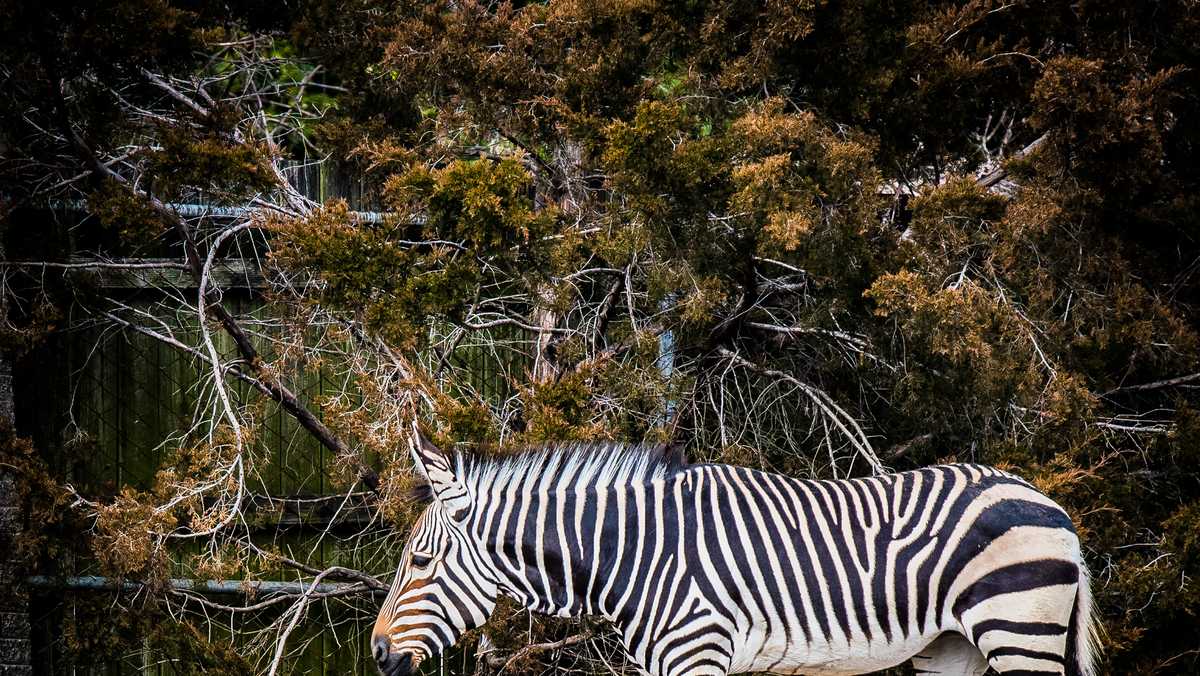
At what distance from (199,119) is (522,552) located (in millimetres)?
2956

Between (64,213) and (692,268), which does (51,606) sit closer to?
(64,213)

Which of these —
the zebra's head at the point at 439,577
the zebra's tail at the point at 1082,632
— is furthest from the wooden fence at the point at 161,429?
the zebra's tail at the point at 1082,632

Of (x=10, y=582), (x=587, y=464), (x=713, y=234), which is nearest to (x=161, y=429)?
(x=10, y=582)

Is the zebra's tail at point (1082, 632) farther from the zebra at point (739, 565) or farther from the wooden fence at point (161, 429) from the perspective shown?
the wooden fence at point (161, 429)

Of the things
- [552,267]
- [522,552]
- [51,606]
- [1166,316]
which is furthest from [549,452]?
[51,606]

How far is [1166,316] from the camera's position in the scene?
585 cm

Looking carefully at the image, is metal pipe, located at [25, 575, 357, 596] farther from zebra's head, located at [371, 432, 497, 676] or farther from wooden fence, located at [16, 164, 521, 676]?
zebra's head, located at [371, 432, 497, 676]

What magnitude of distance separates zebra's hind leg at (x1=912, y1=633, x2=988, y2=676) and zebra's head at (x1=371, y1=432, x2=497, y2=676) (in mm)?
1853

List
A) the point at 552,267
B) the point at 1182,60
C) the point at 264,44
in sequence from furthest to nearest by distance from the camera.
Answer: the point at 264,44
the point at 1182,60
the point at 552,267

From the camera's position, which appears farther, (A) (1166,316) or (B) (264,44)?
(B) (264,44)

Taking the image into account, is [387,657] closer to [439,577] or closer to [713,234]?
[439,577]

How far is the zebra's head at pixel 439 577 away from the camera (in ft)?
14.9

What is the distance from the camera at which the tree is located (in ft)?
17.7

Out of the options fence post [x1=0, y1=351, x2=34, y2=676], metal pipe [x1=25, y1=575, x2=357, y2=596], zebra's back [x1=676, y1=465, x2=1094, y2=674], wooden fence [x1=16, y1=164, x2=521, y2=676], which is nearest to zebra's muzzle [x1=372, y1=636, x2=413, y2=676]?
zebra's back [x1=676, y1=465, x2=1094, y2=674]
